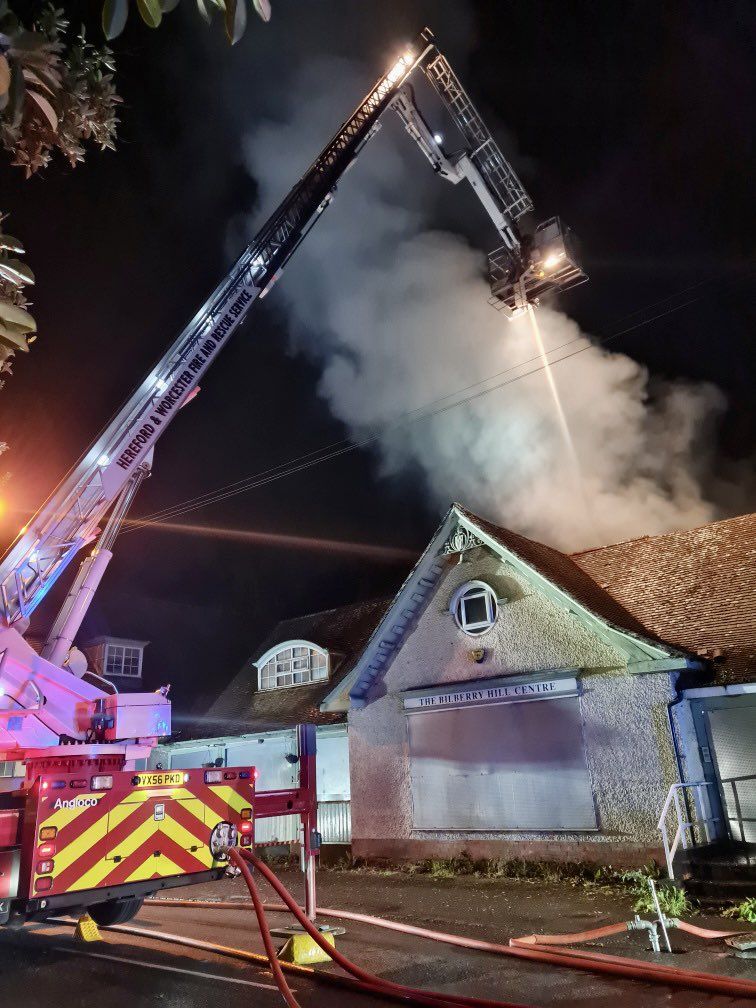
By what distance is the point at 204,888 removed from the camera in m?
13.9

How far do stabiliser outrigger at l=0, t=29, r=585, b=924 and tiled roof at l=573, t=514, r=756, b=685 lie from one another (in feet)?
20.4

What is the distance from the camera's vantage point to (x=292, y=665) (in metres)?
20.7

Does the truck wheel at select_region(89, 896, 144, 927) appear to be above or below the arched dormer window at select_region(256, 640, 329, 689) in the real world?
below

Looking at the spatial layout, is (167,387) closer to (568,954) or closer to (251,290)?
(251,290)

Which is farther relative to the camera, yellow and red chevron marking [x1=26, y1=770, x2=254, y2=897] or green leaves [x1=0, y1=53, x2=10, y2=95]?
yellow and red chevron marking [x1=26, y1=770, x2=254, y2=897]

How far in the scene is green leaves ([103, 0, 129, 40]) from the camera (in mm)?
1842

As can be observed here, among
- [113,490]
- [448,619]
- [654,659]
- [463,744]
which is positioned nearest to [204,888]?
[463,744]

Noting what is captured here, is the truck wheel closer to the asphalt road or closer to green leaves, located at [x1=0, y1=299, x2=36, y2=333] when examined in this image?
the asphalt road

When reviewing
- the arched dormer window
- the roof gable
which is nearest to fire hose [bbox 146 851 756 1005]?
the roof gable

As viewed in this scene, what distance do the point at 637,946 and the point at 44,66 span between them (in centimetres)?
900

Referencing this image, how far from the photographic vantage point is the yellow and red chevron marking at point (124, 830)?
616cm

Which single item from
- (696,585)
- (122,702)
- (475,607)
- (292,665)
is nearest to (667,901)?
(696,585)

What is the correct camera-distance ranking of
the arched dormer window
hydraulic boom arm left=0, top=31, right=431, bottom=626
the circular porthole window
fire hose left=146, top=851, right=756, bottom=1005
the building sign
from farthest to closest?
the arched dormer window → the circular porthole window → the building sign → hydraulic boom arm left=0, top=31, right=431, bottom=626 → fire hose left=146, top=851, right=756, bottom=1005

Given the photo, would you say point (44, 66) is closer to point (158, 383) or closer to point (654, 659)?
point (158, 383)
